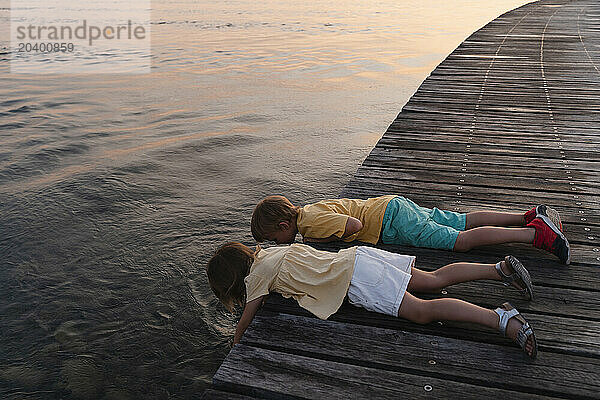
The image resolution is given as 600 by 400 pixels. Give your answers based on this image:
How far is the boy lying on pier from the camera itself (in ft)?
11.6

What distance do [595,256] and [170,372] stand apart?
9.54ft

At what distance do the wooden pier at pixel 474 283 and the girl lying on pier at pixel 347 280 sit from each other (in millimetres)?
77

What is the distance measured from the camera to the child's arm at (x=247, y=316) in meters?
3.01

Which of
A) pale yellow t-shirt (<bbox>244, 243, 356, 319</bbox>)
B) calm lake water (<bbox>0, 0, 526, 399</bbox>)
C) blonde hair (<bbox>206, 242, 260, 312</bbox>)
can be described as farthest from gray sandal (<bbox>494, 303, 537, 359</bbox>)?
calm lake water (<bbox>0, 0, 526, 399</bbox>)

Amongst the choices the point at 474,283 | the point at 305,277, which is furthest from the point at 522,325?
the point at 305,277

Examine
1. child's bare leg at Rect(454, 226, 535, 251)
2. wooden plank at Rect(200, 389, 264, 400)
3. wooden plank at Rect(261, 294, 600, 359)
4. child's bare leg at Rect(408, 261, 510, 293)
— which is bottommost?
wooden plank at Rect(200, 389, 264, 400)

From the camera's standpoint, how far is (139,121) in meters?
10.3

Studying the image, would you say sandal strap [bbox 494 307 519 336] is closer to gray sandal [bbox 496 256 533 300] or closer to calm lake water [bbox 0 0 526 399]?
gray sandal [bbox 496 256 533 300]

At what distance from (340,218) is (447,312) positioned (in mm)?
1060

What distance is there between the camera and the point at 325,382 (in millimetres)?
2482

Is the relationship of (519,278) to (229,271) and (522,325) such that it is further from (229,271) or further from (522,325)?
(229,271)

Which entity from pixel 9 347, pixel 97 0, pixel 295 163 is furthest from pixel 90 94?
pixel 97 0

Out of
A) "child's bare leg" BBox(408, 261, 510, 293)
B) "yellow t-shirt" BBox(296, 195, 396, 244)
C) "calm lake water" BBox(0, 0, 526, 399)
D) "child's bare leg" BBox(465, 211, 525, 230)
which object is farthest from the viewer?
"calm lake water" BBox(0, 0, 526, 399)

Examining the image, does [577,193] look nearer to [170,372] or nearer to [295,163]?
[170,372]
